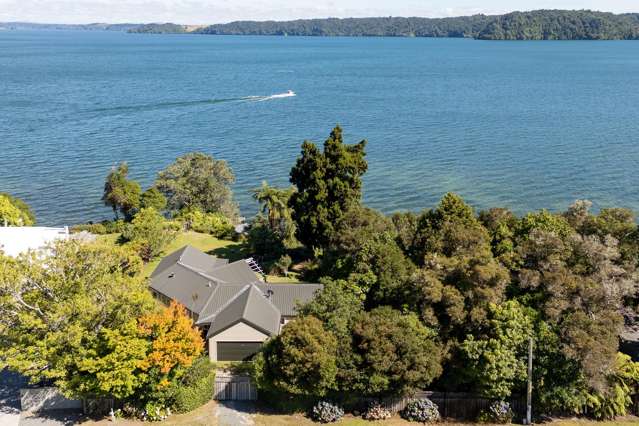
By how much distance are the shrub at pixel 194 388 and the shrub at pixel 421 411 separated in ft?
30.0

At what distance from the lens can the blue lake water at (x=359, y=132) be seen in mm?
68625

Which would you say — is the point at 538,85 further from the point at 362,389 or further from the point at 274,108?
the point at 362,389

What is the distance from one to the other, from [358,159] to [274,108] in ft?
254

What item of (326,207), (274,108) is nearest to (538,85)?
(274,108)

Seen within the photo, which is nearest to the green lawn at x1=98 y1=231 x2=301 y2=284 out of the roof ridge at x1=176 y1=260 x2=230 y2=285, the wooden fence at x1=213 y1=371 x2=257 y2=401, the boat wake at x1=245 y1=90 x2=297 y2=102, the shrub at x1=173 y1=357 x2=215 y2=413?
the roof ridge at x1=176 y1=260 x2=230 y2=285

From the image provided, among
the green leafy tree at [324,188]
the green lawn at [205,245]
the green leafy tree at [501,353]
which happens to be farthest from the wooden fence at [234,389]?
the green leafy tree at [324,188]

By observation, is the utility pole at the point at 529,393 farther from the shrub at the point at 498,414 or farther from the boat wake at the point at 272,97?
the boat wake at the point at 272,97

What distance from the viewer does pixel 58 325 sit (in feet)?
82.2

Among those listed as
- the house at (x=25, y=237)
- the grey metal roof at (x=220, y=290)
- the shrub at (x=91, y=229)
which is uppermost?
the house at (x=25, y=237)

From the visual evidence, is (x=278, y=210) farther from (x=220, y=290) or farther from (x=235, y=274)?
(x=220, y=290)

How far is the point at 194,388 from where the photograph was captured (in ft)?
85.2

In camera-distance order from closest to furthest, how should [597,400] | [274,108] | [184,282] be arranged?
[597,400], [184,282], [274,108]

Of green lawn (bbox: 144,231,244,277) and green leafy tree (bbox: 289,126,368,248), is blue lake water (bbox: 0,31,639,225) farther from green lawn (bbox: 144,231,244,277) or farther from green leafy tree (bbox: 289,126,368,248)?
green leafy tree (bbox: 289,126,368,248)

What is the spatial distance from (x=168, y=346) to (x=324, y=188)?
2044 cm
